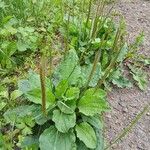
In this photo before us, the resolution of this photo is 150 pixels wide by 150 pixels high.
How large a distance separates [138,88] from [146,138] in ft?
1.75

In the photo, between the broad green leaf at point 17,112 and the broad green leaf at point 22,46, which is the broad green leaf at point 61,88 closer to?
the broad green leaf at point 17,112

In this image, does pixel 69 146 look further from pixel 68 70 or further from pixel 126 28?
pixel 126 28

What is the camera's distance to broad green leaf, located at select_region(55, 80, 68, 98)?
2.57m

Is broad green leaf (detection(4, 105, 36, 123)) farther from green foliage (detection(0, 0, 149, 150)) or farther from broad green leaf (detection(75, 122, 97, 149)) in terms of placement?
broad green leaf (detection(75, 122, 97, 149))

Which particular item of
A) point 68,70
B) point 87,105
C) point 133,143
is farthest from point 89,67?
point 133,143

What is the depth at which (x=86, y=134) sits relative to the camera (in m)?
2.51

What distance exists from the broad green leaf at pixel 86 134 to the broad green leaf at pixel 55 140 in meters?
0.05

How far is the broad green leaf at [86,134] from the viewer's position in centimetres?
246

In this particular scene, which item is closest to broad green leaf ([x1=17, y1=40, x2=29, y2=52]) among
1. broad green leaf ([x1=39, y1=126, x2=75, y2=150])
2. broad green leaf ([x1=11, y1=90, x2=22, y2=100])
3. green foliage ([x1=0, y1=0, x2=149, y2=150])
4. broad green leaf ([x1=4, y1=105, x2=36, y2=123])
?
green foliage ([x1=0, y1=0, x2=149, y2=150])

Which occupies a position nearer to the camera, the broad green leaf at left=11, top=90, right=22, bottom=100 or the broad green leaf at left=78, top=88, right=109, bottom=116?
the broad green leaf at left=78, top=88, right=109, bottom=116

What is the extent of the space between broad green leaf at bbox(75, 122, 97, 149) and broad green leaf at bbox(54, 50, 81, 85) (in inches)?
12.8

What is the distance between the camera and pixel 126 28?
12.4 ft

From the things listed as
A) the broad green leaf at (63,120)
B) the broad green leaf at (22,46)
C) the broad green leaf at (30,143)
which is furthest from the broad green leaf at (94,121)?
the broad green leaf at (22,46)

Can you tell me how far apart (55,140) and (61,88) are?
35cm
